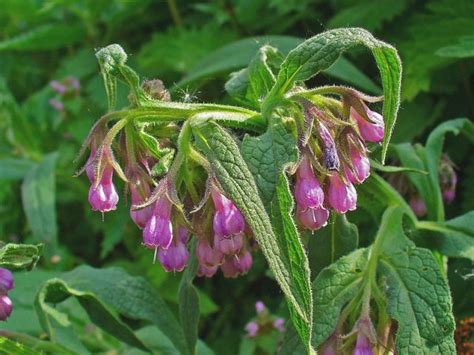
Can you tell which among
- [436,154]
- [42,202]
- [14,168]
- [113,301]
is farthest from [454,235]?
[14,168]

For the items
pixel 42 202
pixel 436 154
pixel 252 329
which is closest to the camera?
pixel 436 154

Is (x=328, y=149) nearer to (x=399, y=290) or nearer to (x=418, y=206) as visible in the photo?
(x=399, y=290)

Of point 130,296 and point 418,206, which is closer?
point 130,296

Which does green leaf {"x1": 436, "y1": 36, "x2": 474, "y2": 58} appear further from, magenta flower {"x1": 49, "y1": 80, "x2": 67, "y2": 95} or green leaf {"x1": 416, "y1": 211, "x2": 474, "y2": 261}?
magenta flower {"x1": 49, "y1": 80, "x2": 67, "y2": 95}

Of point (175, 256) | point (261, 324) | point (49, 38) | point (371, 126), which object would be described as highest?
point (371, 126)

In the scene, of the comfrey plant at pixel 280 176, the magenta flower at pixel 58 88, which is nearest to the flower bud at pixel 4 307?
the comfrey plant at pixel 280 176

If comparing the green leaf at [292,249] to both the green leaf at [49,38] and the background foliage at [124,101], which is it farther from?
the green leaf at [49,38]

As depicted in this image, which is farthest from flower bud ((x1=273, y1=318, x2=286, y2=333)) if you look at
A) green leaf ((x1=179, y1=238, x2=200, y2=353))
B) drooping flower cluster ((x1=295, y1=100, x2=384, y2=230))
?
drooping flower cluster ((x1=295, y1=100, x2=384, y2=230))
